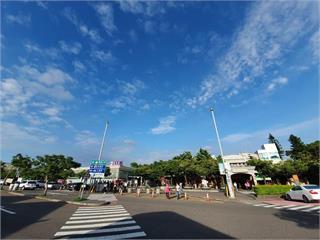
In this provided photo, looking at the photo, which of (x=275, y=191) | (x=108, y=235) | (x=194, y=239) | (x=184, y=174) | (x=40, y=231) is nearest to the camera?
(x=194, y=239)

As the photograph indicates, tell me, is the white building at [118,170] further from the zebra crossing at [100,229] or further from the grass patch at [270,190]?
the zebra crossing at [100,229]

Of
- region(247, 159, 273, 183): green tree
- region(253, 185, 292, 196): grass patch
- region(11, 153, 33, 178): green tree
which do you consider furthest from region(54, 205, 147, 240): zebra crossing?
region(11, 153, 33, 178): green tree

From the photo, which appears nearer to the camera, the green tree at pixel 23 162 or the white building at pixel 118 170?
the green tree at pixel 23 162

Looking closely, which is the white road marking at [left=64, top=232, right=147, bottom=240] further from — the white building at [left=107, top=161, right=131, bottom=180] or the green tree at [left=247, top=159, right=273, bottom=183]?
the white building at [left=107, top=161, right=131, bottom=180]

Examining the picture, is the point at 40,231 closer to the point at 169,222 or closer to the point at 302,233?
the point at 169,222

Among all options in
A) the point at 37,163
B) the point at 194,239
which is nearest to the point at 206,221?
the point at 194,239

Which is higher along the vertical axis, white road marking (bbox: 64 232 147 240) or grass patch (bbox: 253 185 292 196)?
grass patch (bbox: 253 185 292 196)

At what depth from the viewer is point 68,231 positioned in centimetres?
975

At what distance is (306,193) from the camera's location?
829 inches

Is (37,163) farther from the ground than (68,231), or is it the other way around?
(37,163)

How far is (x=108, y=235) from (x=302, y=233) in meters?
7.53

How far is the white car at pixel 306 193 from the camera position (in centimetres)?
2033

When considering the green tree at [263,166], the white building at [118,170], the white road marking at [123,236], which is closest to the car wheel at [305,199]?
the white road marking at [123,236]

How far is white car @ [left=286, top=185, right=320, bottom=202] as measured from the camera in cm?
2033
